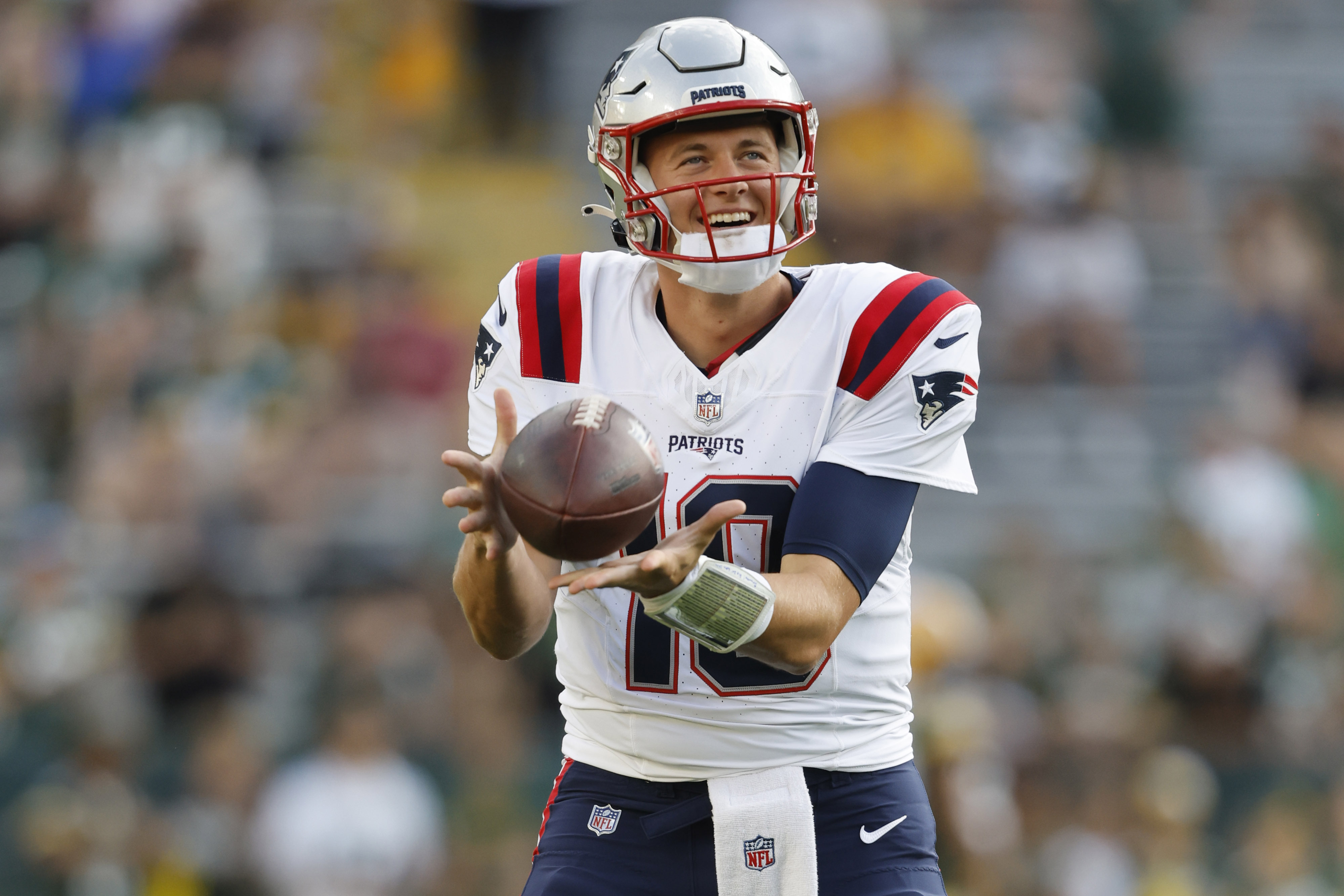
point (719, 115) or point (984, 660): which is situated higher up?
point (719, 115)

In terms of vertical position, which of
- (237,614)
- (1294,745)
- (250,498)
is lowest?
(1294,745)

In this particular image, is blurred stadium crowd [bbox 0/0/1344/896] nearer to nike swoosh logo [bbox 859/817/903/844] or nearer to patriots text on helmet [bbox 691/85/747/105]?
nike swoosh logo [bbox 859/817/903/844]

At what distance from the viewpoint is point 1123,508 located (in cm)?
920

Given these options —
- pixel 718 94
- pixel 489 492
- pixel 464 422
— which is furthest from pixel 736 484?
pixel 464 422

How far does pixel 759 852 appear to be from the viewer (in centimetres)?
332

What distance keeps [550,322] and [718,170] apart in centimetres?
47

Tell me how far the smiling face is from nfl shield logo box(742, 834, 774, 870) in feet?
3.87

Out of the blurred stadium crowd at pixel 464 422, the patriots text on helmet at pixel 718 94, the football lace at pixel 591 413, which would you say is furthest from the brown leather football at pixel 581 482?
the blurred stadium crowd at pixel 464 422

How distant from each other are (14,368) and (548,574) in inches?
242

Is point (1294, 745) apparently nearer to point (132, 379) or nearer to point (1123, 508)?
point (1123, 508)

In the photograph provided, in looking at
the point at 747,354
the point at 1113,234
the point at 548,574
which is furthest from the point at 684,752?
the point at 1113,234

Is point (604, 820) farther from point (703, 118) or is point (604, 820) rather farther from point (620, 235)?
point (703, 118)

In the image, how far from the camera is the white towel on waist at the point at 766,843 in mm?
3320

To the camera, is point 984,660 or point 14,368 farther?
point 14,368
